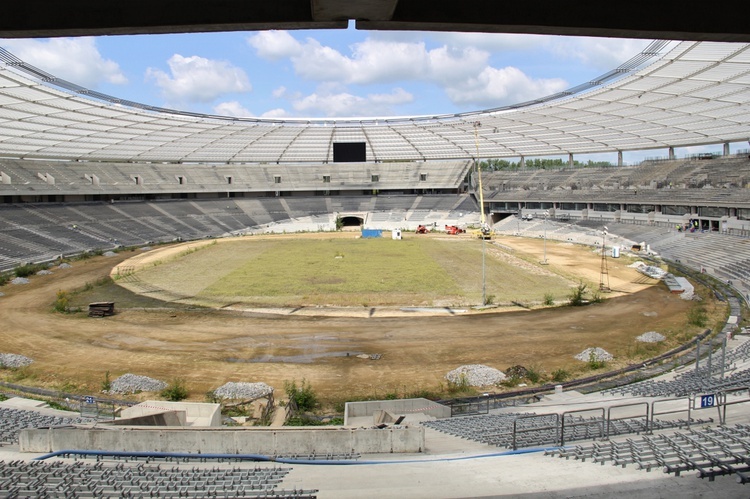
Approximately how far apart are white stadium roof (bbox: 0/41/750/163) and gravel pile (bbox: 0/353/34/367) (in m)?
20.1

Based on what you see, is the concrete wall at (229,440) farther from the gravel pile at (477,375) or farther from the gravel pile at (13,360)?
the gravel pile at (13,360)

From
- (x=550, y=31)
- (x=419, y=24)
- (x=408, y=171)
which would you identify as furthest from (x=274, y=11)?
(x=408, y=171)

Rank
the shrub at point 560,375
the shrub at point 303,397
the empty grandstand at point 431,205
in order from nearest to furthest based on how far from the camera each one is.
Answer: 1. the empty grandstand at point 431,205
2. the shrub at point 303,397
3. the shrub at point 560,375

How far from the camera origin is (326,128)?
70.0 metres

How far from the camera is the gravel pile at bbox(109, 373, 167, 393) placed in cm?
1553

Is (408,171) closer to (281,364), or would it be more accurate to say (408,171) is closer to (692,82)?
(692,82)

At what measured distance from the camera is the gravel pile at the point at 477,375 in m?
16.0

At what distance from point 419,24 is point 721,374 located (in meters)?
A: 12.7

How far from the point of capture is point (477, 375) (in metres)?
Answer: 16.2

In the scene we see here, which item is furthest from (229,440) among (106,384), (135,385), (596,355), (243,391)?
(596,355)

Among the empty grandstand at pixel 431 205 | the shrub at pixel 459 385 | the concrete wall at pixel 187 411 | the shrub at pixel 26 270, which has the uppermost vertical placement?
the empty grandstand at pixel 431 205

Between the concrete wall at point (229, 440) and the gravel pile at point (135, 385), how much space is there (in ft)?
19.2

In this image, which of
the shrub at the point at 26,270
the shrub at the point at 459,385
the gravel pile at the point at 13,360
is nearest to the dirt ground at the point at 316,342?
the gravel pile at the point at 13,360

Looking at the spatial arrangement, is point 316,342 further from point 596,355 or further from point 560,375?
point 596,355
